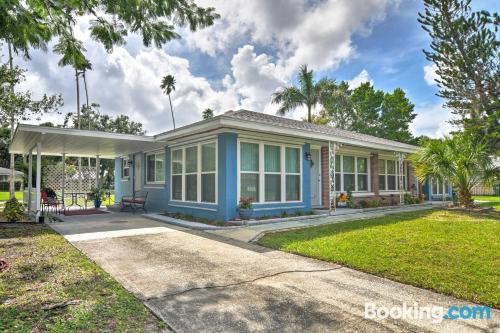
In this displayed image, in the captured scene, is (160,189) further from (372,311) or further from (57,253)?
(372,311)

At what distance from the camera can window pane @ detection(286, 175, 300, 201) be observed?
33.7ft

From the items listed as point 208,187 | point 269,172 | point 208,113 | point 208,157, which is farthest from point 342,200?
point 208,113

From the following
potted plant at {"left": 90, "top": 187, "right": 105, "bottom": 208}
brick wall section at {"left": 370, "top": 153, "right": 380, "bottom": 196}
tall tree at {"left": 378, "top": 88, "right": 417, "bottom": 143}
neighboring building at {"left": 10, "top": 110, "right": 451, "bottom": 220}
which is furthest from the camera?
tall tree at {"left": 378, "top": 88, "right": 417, "bottom": 143}

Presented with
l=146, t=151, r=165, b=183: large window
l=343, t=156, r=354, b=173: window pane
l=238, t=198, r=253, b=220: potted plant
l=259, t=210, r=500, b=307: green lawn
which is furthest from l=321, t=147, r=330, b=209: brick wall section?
l=146, t=151, r=165, b=183: large window

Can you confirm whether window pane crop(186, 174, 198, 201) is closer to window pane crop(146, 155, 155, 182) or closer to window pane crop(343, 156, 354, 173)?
window pane crop(146, 155, 155, 182)

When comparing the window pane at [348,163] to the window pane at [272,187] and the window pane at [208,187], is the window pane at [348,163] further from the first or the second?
the window pane at [208,187]

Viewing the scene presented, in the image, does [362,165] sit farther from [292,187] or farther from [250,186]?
[250,186]

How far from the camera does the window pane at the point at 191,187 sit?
1008 cm

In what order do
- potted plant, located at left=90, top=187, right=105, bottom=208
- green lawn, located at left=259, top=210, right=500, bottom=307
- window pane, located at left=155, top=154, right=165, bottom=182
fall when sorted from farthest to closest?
potted plant, located at left=90, top=187, right=105, bottom=208
window pane, located at left=155, top=154, right=165, bottom=182
green lawn, located at left=259, top=210, right=500, bottom=307

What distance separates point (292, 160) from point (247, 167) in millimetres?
1988

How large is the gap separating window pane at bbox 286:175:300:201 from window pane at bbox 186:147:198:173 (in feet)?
10.3

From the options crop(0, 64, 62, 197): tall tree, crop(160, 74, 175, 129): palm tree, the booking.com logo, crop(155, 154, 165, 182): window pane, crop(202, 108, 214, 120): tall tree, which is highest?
crop(160, 74, 175, 129): palm tree

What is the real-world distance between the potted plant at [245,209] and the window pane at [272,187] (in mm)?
1059

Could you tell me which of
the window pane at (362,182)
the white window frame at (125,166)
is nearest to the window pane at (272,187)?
the window pane at (362,182)
